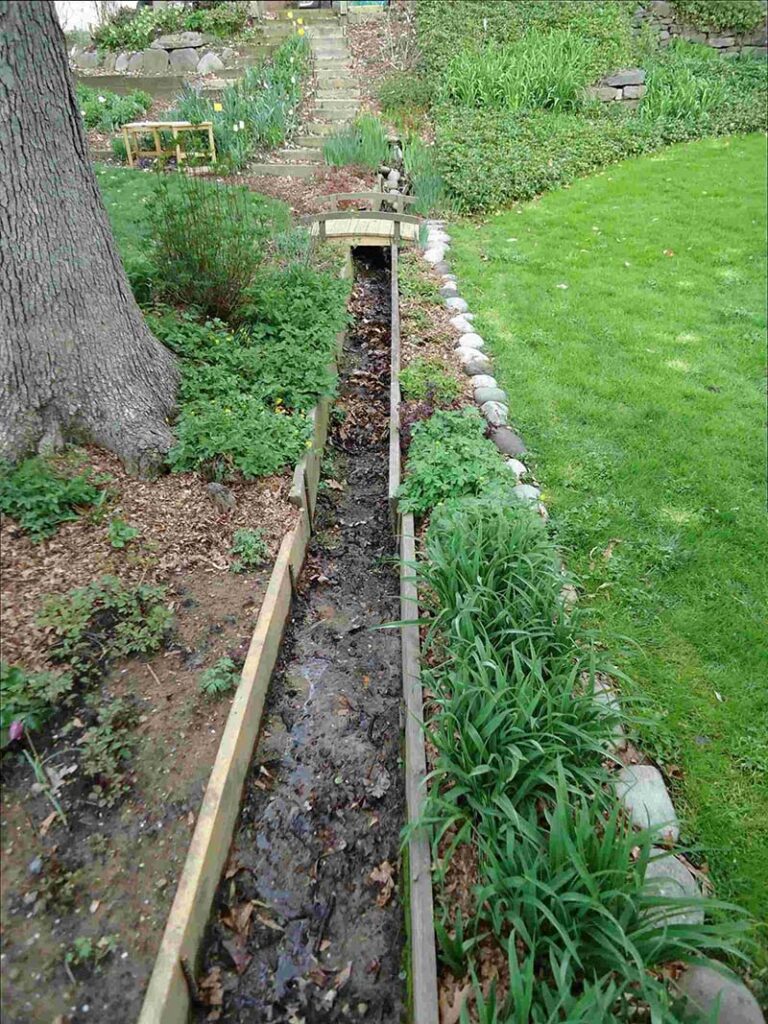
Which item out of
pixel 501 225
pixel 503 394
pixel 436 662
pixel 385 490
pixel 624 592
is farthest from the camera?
pixel 501 225

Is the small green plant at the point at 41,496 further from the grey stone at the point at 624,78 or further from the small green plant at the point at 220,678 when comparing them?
the grey stone at the point at 624,78

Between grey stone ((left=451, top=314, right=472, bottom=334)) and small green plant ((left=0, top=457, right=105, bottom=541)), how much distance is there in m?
3.44

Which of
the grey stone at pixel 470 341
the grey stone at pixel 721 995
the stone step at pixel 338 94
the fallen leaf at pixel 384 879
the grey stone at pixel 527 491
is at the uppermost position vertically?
the stone step at pixel 338 94

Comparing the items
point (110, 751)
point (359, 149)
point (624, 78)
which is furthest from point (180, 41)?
point (110, 751)

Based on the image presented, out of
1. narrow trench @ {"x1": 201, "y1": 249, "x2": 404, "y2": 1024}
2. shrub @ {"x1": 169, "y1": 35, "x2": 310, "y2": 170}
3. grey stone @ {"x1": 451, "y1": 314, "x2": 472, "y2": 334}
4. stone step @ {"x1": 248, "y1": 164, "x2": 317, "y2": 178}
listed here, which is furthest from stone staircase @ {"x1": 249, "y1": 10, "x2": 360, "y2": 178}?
narrow trench @ {"x1": 201, "y1": 249, "x2": 404, "y2": 1024}

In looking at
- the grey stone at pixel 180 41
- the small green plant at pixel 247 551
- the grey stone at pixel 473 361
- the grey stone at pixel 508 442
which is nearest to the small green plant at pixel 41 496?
the small green plant at pixel 247 551

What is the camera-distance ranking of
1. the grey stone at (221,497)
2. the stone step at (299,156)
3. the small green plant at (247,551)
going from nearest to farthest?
the small green plant at (247,551) → the grey stone at (221,497) → the stone step at (299,156)

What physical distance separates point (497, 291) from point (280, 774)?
4922 millimetres

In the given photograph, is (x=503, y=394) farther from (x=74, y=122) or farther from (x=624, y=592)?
(x=74, y=122)

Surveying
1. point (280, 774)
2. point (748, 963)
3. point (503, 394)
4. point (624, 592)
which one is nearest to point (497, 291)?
point (503, 394)

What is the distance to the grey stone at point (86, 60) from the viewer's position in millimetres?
11047

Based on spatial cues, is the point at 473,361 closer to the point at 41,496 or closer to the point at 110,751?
the point at 41,496

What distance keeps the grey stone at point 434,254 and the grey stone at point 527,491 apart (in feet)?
12.3

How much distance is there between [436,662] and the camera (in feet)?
9.46
